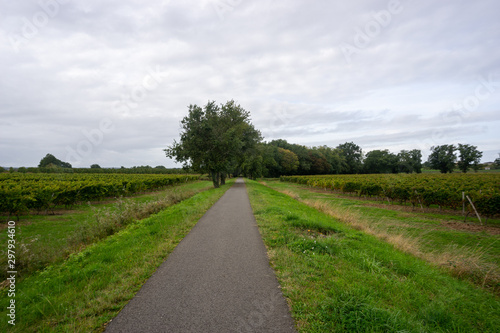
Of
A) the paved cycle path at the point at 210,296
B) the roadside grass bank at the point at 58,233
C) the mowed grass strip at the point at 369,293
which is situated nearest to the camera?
the paved cycle path at the point at 210,296

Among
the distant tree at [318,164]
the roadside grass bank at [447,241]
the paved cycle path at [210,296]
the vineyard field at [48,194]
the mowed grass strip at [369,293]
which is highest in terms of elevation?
the distant tree at [318,164]

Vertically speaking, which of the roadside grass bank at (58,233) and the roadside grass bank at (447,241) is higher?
the roadside grass bank at (58,233)

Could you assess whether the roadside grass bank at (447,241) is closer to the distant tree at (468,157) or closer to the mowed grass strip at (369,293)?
the mowed grass strip at (369,293)

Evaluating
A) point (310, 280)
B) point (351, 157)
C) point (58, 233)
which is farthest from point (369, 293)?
point (351, 157)

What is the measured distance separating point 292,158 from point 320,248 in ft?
246

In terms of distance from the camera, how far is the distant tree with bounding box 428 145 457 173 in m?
81.8

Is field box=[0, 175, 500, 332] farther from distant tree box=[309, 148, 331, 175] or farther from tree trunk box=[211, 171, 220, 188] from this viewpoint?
distant tree box=[309, 148, 331, 175]

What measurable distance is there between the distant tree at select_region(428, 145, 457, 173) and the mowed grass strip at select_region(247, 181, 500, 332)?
340ft

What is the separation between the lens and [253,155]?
34.9 meters

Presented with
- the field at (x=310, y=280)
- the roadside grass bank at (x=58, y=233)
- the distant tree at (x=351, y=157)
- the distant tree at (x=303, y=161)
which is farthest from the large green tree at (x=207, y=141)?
the distant tree at (x=351, y=157)

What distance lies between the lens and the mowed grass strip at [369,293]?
9.77 feet

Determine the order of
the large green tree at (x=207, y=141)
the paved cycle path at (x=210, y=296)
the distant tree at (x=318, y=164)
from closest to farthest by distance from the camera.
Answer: the paved cycle path at (x=210, y=296), the large green tree at (x=207, y=141), the distant tree at (x=318, y=164)

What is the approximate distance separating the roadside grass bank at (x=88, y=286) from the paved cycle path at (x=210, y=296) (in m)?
0.26

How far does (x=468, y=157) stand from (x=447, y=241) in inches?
3847
